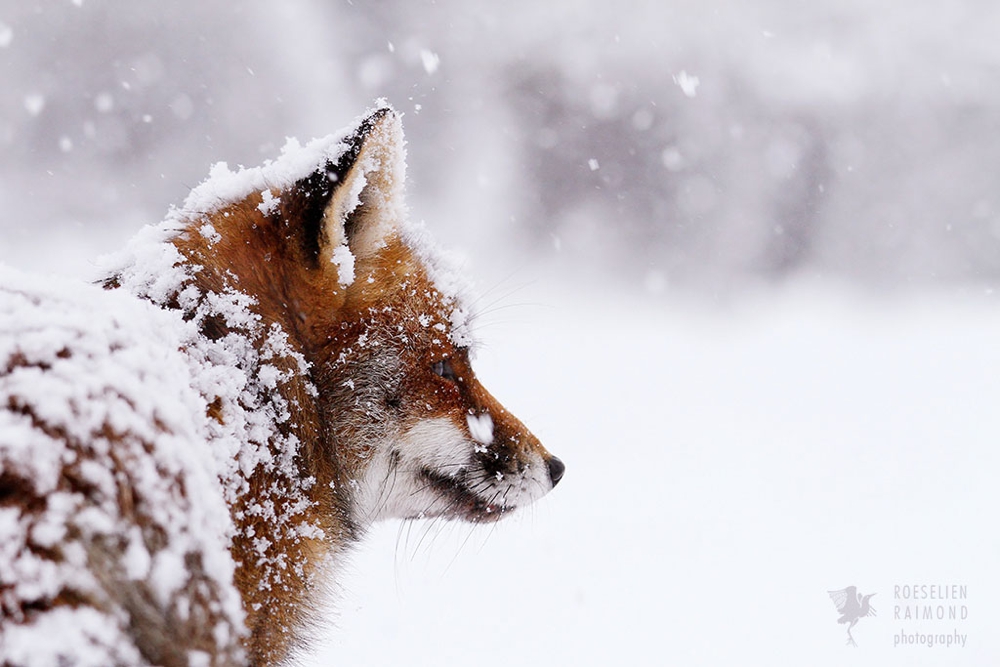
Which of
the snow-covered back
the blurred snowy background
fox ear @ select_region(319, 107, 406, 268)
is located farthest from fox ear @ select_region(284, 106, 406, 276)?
the blurred snowy background

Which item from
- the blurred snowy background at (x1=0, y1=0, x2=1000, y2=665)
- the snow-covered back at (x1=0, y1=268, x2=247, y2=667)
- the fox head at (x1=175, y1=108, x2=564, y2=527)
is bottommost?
the snow-covered back at (x1=0, y1=268, x2=247, y2=667)

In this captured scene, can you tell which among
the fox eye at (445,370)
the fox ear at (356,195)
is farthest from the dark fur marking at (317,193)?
the fox eye at (445,370)

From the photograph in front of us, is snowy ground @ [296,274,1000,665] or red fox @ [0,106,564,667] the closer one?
red fox @ [0,106,564,667]

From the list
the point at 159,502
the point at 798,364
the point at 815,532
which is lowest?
the point at 159,502

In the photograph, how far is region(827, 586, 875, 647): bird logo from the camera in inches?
240

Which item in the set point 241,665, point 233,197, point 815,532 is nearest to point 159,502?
point 241,665

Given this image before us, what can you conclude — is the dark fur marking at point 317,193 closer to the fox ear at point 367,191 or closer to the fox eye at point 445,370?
the fox ear at point 367,191

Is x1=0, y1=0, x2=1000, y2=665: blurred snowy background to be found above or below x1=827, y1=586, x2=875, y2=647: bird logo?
above

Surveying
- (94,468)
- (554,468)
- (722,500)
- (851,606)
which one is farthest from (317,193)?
(722,500)

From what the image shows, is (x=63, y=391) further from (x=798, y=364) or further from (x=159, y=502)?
(x=798, y=364)

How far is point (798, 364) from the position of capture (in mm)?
12602

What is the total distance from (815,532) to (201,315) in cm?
713

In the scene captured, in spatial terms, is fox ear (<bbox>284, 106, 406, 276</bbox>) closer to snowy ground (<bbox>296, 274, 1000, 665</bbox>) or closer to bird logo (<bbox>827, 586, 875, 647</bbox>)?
snowy ground (<bbox>296, 274, 1000, 665</bbox>)

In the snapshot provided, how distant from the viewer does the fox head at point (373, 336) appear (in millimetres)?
2420
